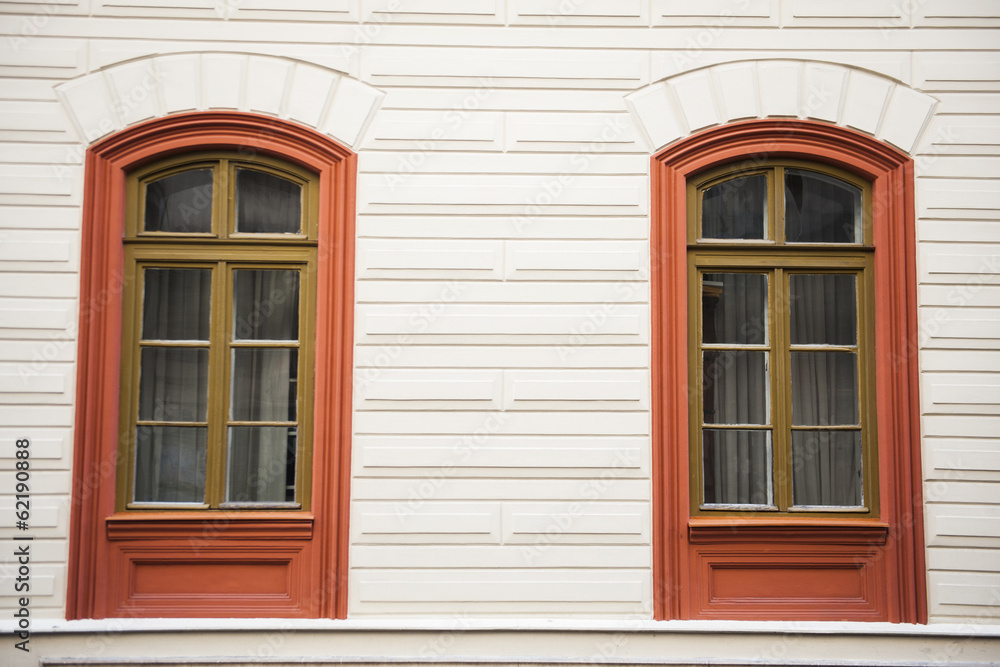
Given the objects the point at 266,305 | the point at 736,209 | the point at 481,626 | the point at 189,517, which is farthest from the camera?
the point at 736,209

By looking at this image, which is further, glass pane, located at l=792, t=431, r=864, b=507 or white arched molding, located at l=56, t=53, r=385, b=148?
glass pane, located at l=792, t=431, r=864, b=507

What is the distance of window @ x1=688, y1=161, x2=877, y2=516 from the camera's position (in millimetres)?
5012

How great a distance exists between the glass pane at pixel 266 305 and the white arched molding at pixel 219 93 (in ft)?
3.34

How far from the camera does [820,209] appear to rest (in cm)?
514

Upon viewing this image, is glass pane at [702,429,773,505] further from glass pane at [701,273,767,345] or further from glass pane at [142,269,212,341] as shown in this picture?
glass pane at [142,269,212,341]

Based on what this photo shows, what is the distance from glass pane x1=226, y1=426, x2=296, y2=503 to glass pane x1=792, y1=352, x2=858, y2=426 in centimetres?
338

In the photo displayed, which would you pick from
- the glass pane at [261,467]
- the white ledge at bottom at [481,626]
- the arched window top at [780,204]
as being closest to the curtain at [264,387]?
the glass pane at [261,467]

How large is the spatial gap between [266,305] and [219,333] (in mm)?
350

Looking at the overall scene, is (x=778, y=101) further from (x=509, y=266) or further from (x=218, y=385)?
(x=218, y=385)

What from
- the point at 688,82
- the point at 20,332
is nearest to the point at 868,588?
the point at 688,82

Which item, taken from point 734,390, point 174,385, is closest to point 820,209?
point 734,390

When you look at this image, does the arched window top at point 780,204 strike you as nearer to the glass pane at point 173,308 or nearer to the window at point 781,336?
the window at point 781,336

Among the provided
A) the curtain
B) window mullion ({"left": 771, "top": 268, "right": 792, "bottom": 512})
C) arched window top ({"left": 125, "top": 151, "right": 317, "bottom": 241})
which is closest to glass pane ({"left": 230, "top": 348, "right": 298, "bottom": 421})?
the curtain

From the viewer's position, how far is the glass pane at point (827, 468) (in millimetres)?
5008
